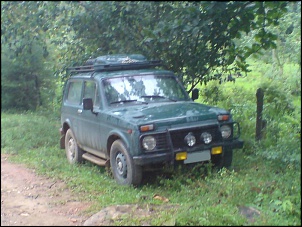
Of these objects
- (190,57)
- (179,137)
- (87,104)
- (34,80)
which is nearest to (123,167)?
(179,137)

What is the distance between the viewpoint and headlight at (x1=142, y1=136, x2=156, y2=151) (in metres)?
7.03

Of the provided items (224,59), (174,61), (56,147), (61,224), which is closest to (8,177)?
(56,147)

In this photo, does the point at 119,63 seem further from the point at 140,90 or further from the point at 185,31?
the point at 185,31

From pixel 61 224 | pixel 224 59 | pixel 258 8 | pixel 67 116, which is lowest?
pixel 61 224

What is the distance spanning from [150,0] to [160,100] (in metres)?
2.06

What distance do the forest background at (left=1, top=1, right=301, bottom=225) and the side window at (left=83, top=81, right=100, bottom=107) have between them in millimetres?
1073

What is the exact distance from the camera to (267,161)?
7270 millimetres

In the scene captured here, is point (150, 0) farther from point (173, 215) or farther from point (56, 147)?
point (56, 147)

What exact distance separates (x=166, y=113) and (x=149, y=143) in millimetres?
588

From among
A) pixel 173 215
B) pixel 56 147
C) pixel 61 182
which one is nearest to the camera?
pixel 173 215

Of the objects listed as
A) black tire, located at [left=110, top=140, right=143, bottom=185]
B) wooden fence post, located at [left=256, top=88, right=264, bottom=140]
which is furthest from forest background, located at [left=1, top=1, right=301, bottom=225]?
black tire, located at [left=110, top=140, right=143, bottom=185]

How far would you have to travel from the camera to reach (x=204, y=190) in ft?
21.7

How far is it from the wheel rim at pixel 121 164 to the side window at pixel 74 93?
6.84 ft

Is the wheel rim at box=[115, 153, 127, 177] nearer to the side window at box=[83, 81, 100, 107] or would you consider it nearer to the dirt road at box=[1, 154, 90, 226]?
the dirt road at box=[1, 154, 90, 226]
